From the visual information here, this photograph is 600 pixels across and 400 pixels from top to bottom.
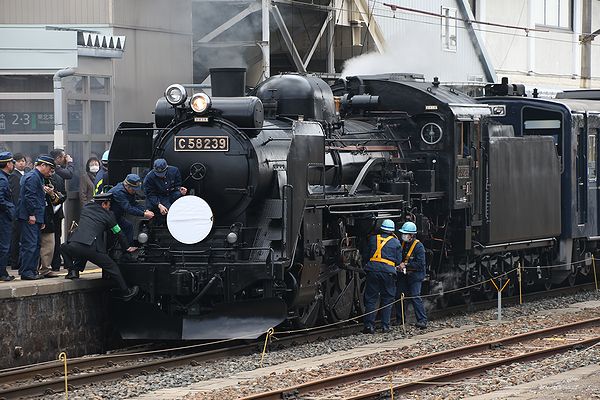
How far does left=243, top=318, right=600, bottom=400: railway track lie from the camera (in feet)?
38.3

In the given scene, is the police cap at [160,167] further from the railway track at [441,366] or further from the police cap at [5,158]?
the railway track at [441,366]

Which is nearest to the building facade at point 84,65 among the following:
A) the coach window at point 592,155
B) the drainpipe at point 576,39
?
the coach window at point 592,155

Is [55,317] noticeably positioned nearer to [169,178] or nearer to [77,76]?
[169,178]

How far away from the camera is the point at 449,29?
32469mm

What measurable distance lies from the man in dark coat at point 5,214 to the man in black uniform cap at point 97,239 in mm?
651

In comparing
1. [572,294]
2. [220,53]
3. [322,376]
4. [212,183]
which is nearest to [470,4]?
[220,53]

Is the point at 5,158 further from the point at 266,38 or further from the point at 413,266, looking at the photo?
the point at 266,38

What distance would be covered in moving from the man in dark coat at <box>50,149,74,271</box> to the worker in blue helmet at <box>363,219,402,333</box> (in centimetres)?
389

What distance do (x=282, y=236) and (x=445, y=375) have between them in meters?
2.71

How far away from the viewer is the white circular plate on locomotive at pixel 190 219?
14328 millimetres

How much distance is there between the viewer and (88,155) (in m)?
21.7

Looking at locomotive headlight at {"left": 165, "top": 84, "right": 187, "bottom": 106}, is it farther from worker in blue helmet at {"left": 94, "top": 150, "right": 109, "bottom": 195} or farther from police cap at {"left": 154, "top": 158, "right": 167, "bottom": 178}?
worker in blue helmet at {"left": 94, "top": 150, "right": 109, "bottom": 195}

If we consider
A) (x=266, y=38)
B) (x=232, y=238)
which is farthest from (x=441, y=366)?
(x=266, y=38)

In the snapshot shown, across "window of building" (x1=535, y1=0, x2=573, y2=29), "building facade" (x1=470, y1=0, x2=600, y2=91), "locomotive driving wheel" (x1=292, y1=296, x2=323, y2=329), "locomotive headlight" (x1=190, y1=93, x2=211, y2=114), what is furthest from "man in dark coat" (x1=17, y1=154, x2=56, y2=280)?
"window of building" (x1=535, y1=0, x2=573, y2=29)
